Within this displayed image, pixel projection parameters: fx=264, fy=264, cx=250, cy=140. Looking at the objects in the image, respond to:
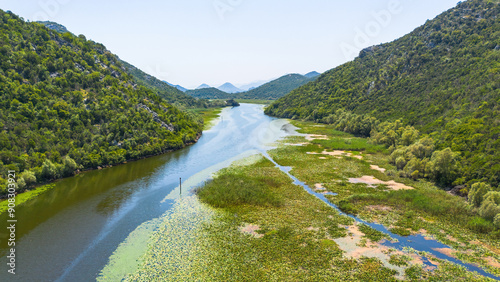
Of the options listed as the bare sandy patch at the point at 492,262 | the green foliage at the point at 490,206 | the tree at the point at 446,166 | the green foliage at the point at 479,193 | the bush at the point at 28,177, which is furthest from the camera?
the tree at the point at 446,166

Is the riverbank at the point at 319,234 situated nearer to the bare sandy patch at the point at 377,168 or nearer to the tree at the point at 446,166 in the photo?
the bare sandy patch at the point at 377,168

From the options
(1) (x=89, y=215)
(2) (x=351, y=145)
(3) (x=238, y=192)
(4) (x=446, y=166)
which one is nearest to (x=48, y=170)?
(1) (x=89, y=215)

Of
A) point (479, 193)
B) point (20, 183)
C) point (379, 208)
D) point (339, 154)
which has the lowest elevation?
point (379, 208)

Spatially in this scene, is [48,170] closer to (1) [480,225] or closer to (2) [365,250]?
(2) [365,250]

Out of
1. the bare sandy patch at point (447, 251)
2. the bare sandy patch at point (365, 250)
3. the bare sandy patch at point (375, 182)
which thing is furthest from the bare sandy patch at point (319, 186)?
the bare sandy patch at point (447, 251)

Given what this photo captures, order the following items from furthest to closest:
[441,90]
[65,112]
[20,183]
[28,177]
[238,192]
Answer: [441,90], [65,112], [28,177], [238,192], [20,183]

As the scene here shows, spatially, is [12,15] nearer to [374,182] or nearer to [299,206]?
[299,206]

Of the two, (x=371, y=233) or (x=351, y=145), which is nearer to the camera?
(x=371, y=233)

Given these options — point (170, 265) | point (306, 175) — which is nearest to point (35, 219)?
point (170, 265)
